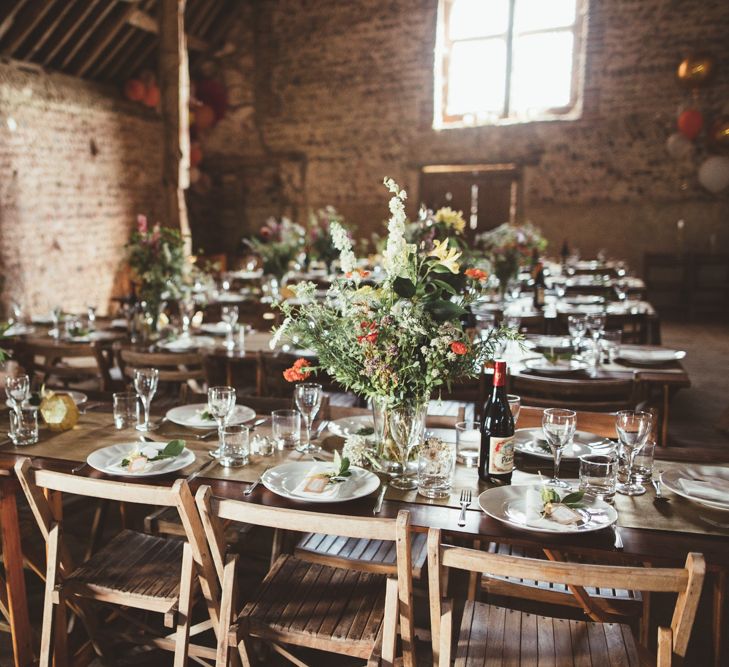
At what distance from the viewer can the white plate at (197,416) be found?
2.49 m

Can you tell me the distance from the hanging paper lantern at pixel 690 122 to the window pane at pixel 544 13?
224cm

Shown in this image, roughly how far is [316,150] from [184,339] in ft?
27.3

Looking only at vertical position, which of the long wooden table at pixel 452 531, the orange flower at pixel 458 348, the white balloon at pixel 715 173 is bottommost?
the long wooden table at pixel 452 531

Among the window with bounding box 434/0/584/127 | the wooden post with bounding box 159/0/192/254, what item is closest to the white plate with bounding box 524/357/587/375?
→ the wooden post with bounding box 159/0/192/254

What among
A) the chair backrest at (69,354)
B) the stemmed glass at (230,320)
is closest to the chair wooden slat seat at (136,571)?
the chair backrest at (69,354)

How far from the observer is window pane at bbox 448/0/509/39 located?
34.6ft

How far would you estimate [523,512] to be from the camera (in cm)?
175

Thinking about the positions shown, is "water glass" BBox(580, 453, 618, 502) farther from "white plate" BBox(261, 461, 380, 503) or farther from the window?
the window

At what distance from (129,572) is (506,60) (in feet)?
33.8

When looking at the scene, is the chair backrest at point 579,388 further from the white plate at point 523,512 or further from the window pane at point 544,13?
the window pane at point 544,13

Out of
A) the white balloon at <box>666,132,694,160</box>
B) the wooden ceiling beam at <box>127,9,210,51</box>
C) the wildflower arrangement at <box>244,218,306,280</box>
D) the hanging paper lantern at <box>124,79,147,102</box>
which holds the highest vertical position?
the wooden ceiling beam at <box>127,9,210,51</box>

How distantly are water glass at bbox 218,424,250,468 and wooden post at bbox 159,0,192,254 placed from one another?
6.61 metres

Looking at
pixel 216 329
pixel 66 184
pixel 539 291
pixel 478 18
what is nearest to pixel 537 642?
pixel 216 329

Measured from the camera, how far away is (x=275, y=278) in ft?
20.4
